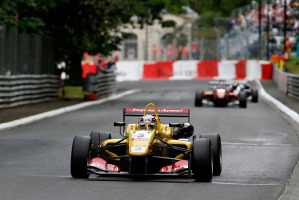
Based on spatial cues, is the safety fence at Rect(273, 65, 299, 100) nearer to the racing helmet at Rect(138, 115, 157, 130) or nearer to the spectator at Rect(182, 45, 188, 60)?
the spectator at Rect(182, 45, 188, 60)

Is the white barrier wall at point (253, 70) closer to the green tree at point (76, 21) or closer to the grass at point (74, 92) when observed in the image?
the grass at point (74, 92)

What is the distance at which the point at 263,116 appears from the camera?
2167 cm

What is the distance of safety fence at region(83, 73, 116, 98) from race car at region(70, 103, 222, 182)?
1920 centimetres

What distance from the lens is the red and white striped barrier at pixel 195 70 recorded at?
46894 millimetres

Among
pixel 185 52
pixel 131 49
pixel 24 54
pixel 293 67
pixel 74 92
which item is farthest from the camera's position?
pixel 131 49

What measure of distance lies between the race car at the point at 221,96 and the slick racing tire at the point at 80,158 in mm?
15895

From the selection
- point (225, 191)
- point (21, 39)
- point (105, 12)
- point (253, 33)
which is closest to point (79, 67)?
point (105, 12)

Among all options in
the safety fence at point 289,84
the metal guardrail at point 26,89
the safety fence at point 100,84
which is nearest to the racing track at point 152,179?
the metal guardrail at point 26,89

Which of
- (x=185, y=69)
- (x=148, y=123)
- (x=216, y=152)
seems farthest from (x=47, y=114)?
(x=185, y=69)

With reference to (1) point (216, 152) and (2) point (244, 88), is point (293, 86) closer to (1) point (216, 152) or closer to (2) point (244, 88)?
(2) point (244, 88)

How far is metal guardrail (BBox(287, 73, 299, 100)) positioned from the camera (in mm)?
28500

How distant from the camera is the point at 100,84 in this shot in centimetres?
3097

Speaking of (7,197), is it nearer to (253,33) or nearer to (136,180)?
(136,180)

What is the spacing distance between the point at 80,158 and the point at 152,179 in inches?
37.9
